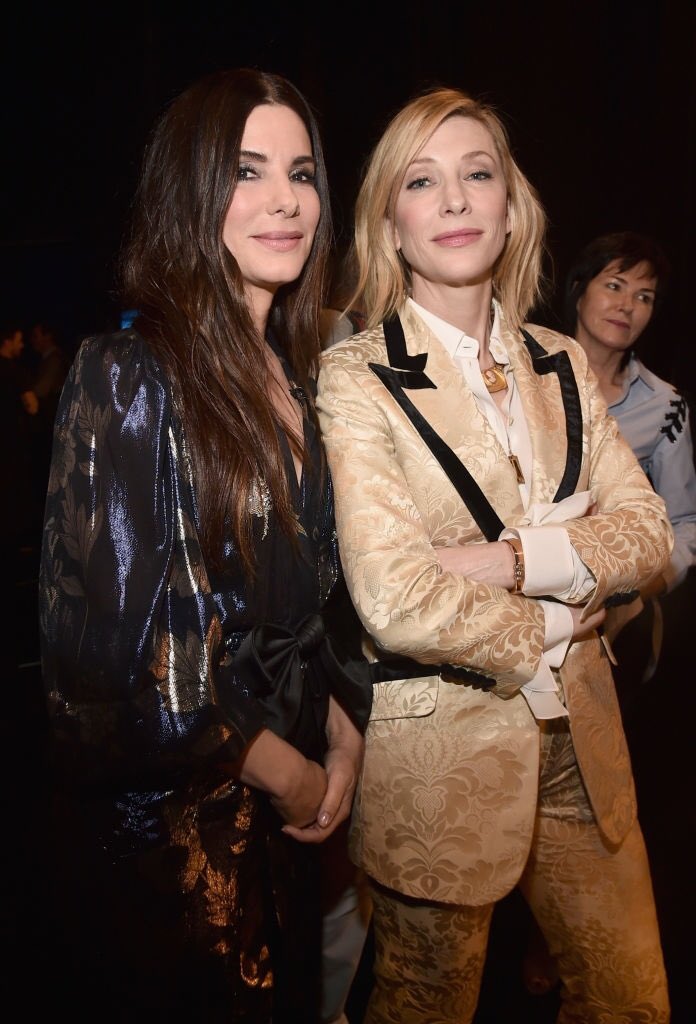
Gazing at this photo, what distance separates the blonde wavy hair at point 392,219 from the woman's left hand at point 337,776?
2.55ft

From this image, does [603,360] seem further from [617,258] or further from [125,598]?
[125,598]

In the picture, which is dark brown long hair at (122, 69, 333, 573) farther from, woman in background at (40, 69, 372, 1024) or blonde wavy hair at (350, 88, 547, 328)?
blonde wavy hair at (350, 88, 547, 328)

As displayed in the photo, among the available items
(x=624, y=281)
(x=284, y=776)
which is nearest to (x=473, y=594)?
(x=284, y=776)

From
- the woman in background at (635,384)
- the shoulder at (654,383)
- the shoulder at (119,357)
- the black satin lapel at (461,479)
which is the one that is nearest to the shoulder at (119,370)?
the shoulder at (119,357)

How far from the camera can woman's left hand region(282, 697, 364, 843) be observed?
136cm

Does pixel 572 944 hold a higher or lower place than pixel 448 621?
lower

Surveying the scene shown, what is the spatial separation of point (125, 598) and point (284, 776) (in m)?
0.39

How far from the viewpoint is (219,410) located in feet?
4.19

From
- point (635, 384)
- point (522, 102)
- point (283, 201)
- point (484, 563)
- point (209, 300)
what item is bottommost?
point (635, 384)

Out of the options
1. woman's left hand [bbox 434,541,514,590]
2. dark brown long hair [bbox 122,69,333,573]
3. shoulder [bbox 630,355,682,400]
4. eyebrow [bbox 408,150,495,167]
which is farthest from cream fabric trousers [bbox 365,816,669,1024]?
shoulder [bbox 630,355,682,400]

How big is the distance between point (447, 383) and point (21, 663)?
3.76 metres

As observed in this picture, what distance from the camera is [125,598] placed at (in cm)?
114

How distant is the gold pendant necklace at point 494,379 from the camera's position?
158cm

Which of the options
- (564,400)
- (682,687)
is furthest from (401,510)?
(682,687)
